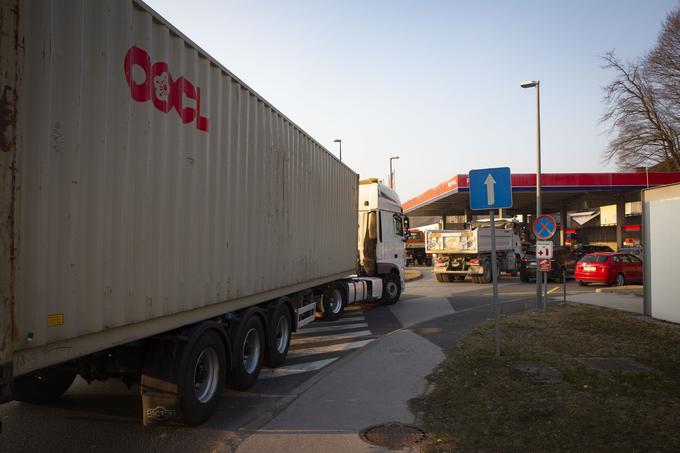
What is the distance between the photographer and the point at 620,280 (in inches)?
801

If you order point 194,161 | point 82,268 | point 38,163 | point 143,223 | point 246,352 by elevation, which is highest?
point 194,161

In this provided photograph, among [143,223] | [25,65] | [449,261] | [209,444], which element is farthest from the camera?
[449,261]

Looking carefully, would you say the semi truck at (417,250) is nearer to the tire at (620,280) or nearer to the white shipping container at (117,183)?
the tire at (620,280)

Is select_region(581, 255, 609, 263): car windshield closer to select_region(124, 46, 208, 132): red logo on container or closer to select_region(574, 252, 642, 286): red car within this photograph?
select_region(574, 252, 642, 286): red car

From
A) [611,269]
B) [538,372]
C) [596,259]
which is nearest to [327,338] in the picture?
[538,372]

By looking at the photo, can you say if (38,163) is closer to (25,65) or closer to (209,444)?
(25,65)

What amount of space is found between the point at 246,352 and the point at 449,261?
58.0 ft

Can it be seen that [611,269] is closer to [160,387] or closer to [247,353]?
[247,353]

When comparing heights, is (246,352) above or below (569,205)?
below

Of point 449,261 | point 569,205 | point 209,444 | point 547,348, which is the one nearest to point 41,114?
point 209,444

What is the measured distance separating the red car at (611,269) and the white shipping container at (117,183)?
709 inches

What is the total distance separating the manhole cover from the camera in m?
4.46

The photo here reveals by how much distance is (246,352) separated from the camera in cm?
661

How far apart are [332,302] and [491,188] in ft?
18.9
